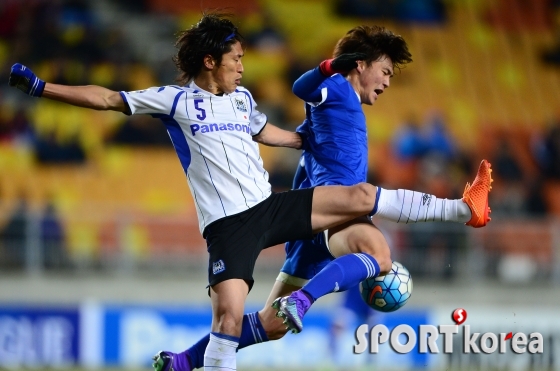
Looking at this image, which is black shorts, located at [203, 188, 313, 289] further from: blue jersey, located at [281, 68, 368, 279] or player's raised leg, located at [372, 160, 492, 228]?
player's raised leg, located at [372, 160, 492, 228]

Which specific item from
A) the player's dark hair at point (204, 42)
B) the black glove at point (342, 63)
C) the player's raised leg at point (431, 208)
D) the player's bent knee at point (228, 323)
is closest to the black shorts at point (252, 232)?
the player's bent knee at point (228, 323)

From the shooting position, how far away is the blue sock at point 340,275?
15.6 feet

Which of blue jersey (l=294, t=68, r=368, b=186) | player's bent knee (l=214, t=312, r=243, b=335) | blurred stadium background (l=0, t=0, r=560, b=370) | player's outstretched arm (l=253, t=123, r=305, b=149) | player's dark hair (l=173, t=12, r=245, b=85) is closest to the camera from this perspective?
player's bent knee (l=214, t=312, r=243, b=335)

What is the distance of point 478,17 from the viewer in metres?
17.1

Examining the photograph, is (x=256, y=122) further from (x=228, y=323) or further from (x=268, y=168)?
(x=268, y=168)

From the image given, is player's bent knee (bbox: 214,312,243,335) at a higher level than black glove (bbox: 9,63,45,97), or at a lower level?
lower

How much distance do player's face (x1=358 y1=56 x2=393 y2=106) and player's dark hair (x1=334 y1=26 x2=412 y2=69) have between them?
4 centimetres

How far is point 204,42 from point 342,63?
0.81 metres

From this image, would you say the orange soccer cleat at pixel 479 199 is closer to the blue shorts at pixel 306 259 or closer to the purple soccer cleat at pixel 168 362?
the blue shorts at pixel 306 259

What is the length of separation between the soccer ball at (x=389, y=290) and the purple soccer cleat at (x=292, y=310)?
0.96m

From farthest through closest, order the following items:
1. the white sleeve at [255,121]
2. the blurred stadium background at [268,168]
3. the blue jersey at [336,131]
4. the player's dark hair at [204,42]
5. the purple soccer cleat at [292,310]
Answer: the blurred stadium background at [268,168], the white sleeve at [255,121], the blue jersey at [336,131], the player's dark hair at [204,42], the purple soccer cleat at [292,310]

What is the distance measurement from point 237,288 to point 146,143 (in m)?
9.66

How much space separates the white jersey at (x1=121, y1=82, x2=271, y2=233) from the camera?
16.3ft

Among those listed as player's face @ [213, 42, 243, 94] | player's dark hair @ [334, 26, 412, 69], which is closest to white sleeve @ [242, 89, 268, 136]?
player's face @ [213, 42, 243, 94]
